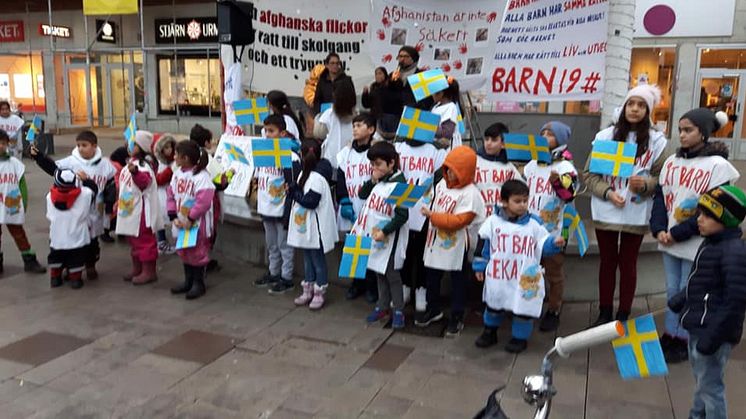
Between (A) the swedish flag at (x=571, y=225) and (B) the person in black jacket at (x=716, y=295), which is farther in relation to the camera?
(A) the swedish flag at (x=571, y=225)

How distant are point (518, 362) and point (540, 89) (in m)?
3.67

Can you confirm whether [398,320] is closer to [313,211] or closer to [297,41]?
[313,211]

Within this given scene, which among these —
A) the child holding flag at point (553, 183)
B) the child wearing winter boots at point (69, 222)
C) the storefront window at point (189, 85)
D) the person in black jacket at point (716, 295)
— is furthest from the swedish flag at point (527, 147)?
the storefront window at point (189, 85)

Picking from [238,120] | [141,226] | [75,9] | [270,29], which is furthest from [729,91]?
Answer: [75,9]

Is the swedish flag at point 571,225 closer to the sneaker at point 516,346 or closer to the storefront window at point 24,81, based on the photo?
the sneaker at point 516,346

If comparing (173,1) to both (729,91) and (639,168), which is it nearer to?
(729,91)

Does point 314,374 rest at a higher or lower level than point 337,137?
lower

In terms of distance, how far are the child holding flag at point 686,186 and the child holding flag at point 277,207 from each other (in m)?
3.04

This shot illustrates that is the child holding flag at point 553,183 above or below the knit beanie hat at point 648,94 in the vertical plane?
below

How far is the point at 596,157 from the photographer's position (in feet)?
15.0

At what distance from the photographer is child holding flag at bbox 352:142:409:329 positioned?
4875mm

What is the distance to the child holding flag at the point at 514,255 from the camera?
4398 millimetres

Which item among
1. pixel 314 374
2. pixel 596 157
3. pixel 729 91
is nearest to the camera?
pixel 314 374

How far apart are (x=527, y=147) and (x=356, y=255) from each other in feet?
5.27
